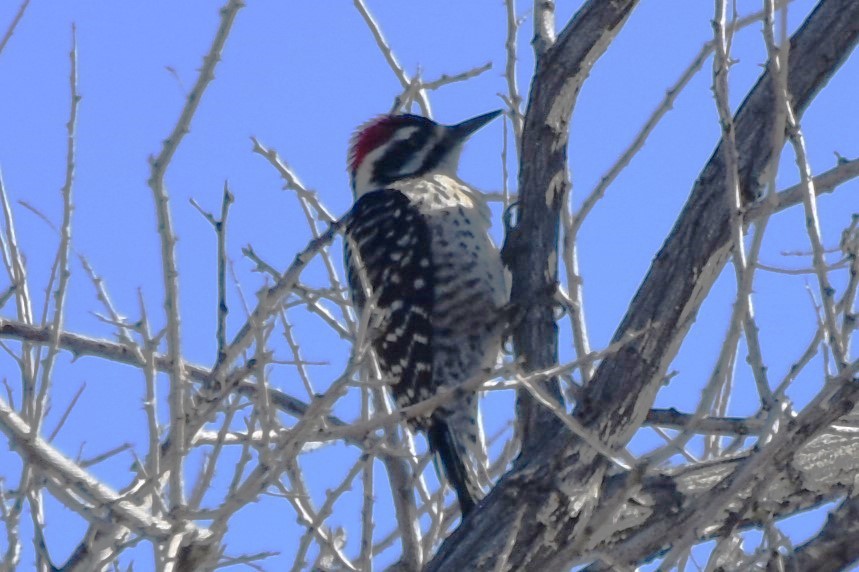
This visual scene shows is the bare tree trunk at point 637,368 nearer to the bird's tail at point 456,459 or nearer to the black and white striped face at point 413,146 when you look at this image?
the bird's tail at point 456,459

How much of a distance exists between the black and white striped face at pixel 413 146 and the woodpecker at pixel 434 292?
21cm

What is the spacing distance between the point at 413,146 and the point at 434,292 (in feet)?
3.19

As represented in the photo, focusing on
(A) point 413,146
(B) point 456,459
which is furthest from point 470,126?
(B) point 456,459

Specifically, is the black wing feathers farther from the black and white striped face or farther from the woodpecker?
the black and white striped face

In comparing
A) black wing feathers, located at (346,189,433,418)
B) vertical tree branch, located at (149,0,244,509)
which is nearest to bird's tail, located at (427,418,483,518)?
black wing feathers, located at (346,189,433,418)

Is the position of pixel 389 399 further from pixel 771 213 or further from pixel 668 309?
pixel 771 213

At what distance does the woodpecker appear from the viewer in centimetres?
515

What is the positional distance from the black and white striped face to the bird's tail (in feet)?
4.90

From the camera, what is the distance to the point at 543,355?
4176 millimetres

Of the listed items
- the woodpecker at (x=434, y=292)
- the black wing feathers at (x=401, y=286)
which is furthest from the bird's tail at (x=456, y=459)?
the black wing feathers at (x=401, y=286)

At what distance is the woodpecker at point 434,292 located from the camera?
5148 millimetres

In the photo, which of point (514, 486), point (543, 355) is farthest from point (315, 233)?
point (514, 486)

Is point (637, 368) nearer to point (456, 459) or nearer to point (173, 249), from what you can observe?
point (173, 249)

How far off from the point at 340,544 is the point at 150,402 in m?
1.24
